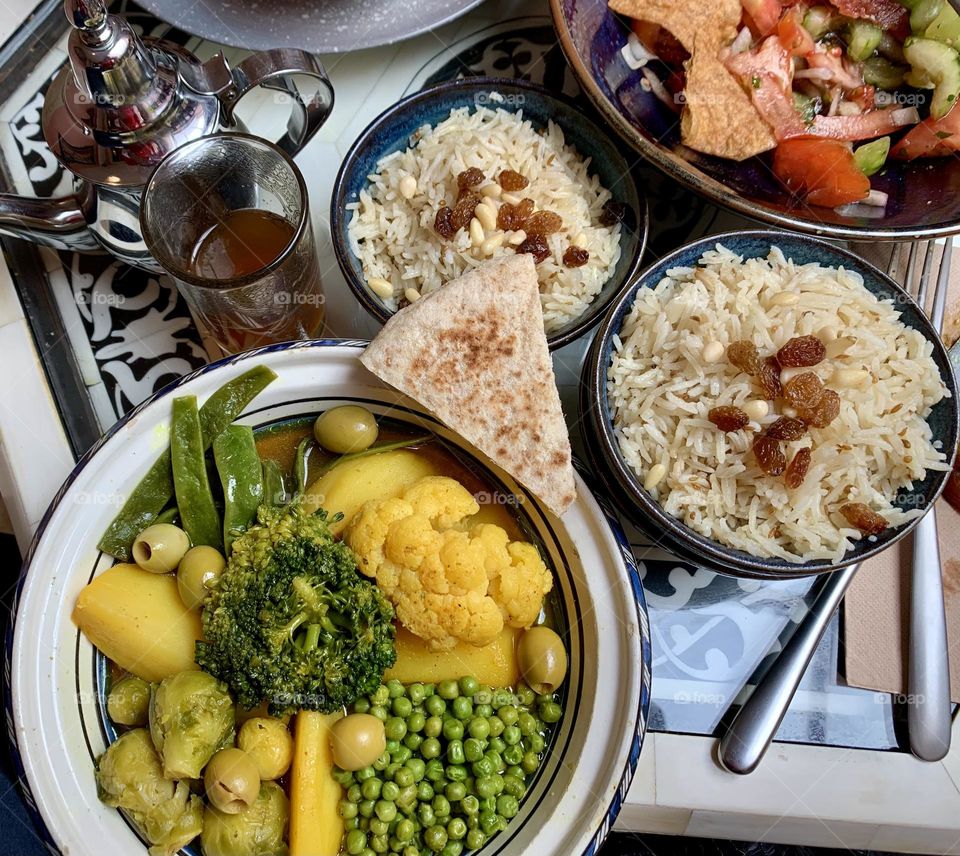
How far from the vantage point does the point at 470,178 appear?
5.74 ft

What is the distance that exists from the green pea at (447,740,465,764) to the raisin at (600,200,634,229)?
1.16 metres

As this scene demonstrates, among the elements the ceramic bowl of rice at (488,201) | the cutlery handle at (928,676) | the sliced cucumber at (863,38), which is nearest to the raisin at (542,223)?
the ceramic bowl of rice at (488,201)

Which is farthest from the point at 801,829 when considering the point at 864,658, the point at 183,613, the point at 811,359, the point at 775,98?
the point at 775,98

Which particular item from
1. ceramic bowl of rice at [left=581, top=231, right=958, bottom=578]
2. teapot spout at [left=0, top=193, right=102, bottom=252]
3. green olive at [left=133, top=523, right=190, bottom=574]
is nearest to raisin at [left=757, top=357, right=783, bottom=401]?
ceramic bowl of rice at [left=581, top=231, right=958, bottom=578]

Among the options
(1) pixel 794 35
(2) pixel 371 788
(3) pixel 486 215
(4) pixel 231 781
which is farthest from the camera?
(1) pixel 794 35

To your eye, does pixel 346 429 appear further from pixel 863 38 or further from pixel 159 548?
pixel 863 38

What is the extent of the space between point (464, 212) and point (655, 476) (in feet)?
2.29

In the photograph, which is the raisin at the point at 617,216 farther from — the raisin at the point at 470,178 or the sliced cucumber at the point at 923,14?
the sliced cucumber at the point at 923,14

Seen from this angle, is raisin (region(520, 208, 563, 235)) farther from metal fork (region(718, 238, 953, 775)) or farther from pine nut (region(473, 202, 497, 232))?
metal fork (region(718, 238, 953, 775))

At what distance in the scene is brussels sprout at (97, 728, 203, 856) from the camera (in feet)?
4.74

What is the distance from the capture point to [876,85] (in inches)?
74.2

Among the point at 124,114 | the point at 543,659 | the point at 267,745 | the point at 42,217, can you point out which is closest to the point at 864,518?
the point at 543,659

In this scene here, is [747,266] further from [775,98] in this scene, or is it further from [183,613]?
[183,613]

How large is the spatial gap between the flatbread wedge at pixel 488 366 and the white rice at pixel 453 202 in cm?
15
